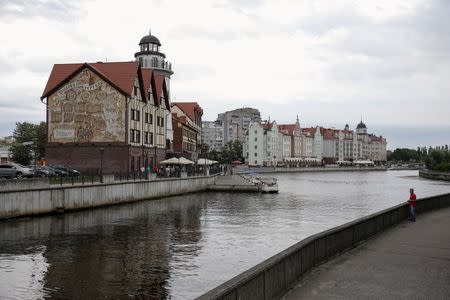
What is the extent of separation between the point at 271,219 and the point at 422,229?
18367mm

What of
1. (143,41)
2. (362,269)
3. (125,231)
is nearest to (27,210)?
(125,231)

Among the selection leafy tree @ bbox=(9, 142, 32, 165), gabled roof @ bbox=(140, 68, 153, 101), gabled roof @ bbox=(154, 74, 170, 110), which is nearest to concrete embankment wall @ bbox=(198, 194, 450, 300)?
gabled roof @ bbox=(140, 68, 153, 101)

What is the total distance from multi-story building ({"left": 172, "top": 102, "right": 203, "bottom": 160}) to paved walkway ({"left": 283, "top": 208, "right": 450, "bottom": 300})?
7291 cm

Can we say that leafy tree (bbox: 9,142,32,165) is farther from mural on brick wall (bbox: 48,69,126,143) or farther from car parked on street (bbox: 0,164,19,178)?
car parked on street (bbox: 0,164,19,178)

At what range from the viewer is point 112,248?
27109 millimetres

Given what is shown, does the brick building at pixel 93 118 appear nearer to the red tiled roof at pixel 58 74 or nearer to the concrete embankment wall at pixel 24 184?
the red tiled roof at pixel 58 74

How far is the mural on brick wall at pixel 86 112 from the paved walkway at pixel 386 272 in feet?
159

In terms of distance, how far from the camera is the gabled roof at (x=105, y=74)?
65.4 meters

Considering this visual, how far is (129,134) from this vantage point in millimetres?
65562

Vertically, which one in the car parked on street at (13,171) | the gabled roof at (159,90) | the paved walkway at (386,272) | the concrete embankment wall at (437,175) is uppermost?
the gabled roof at (159,90)

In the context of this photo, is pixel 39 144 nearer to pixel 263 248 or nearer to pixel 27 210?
pixel 27 210

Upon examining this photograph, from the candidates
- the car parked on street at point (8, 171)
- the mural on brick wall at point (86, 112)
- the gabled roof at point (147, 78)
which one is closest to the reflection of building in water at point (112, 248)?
the car parked on street at point (8, 171)

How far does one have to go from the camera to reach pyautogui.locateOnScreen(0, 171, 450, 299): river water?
1897cm

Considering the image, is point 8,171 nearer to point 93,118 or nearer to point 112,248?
point 93,118
